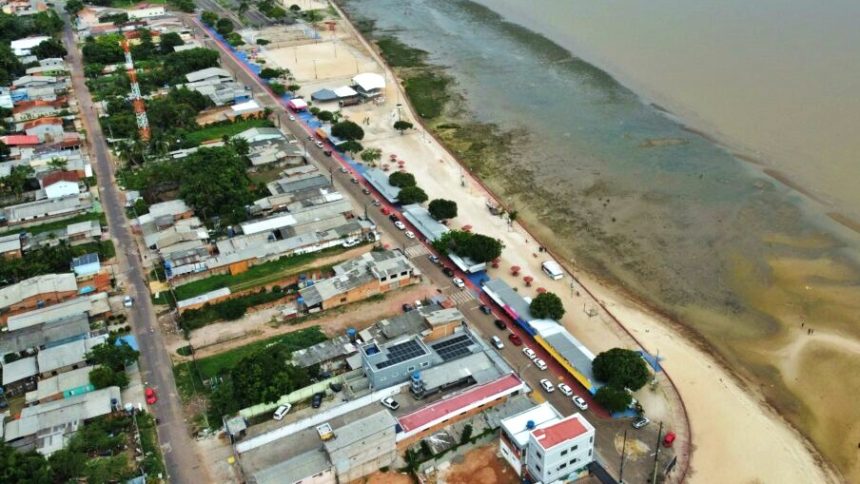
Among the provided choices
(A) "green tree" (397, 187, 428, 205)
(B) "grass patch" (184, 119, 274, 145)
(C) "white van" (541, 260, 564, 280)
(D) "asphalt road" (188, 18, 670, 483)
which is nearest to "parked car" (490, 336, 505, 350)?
(D) "asphalt road" (188, 18, 670, 483)

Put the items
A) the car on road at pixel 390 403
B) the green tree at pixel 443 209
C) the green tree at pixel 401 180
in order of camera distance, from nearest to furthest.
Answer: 1. the car on road at pixel 390 403
2. the green tree at pixel 443 209
3. the green tree at pixel 401 180

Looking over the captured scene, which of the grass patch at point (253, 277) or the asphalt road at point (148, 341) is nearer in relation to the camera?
the asphalt road at point (148, 341)

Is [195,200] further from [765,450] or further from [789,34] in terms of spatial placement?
[789,34]

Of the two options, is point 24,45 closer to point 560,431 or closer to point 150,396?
point 150,396

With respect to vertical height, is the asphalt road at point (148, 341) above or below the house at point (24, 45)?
below

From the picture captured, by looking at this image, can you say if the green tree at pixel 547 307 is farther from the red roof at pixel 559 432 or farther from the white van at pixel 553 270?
the red roof at pixel 559 432

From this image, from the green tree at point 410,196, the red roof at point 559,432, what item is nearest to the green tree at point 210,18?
the green tree at point 410,196

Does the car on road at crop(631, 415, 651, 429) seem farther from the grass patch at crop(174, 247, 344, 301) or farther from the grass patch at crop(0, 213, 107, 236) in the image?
the grass patch at crop(0, 213, 107, 236)
